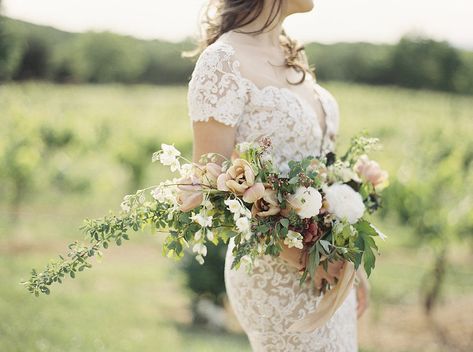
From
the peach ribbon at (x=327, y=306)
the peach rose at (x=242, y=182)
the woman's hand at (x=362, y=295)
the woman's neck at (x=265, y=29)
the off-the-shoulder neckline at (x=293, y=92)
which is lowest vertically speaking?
the woman's hand at (x=362, y=295)

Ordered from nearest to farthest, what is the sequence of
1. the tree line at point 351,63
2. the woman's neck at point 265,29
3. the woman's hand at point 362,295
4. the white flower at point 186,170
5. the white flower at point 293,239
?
the white flower at point 293,239, the white flower at point 186,170, the woman's neck at point 265,29, the woman's hand at point 362,295, the tree line at point 351,63

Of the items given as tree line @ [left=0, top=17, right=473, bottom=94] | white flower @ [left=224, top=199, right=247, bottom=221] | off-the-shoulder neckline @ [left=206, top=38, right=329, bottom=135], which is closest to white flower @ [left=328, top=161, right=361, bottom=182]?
off-the-shoulder neckline @ [left=206, top=38, right=329, bottom=135]

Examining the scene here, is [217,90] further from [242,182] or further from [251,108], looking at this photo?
[242,182]

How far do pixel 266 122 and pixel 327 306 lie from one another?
0.78 metres

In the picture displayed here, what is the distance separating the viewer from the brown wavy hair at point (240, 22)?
283 cm

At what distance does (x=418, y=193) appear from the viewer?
791 cm

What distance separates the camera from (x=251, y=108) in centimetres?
263

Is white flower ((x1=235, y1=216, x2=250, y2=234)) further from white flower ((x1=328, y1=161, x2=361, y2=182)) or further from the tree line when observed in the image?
the tree line

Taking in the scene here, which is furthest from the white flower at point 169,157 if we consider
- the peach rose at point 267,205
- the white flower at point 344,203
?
the white flower at point 344,203

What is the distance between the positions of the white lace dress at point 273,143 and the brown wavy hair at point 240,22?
0.23m

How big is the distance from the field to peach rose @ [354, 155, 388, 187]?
0.43 ft

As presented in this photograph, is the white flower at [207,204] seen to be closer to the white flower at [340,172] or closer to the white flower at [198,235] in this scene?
the white flower at [198,235]

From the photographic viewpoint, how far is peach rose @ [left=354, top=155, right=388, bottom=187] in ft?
9.36

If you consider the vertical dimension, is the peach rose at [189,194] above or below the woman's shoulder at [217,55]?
below
